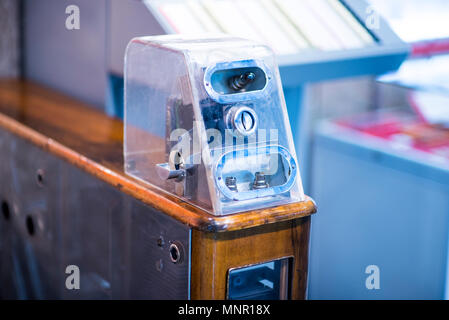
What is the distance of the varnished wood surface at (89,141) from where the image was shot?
162cm

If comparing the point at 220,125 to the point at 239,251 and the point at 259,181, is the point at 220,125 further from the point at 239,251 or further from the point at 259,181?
the point at 239,251

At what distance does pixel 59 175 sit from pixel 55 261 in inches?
12.8

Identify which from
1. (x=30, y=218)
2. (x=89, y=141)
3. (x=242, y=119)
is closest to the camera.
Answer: (x=242, y=119)

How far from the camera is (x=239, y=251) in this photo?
1.65 meters

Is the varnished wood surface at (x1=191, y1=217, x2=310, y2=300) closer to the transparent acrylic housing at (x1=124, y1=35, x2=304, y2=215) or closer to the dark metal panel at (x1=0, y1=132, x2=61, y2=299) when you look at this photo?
the transparent acrylic housing at (x1=124, y1=35, x2=304, y2=215)

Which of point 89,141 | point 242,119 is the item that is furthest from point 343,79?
point 242,119

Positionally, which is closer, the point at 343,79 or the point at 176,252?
the point at 176,252

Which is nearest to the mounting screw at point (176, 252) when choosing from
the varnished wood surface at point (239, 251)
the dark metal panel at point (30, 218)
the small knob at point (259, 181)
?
the varnished wood surface at point (239, 251)

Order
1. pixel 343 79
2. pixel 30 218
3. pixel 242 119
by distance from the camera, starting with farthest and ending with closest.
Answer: pixel 343 79, pixel 30 218, pixel 242 119

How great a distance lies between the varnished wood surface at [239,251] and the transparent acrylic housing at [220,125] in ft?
0.23

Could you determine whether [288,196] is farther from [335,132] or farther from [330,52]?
[335,132]

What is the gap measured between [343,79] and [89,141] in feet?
3.83

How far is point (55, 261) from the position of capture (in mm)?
2336

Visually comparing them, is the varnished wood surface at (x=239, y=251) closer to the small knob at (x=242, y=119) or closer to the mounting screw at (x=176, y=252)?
the mounting screw at (x=176, y=252)
